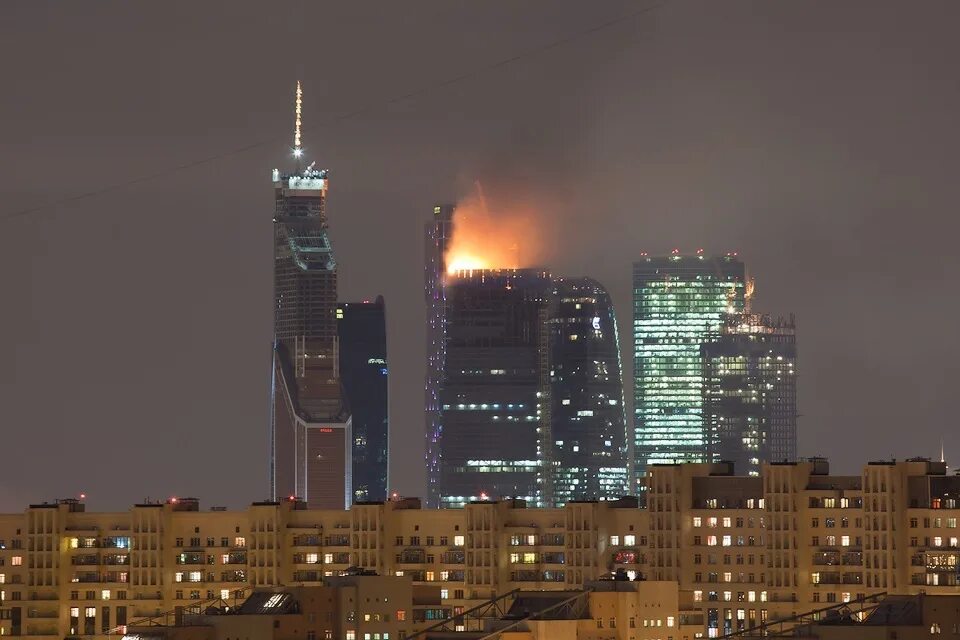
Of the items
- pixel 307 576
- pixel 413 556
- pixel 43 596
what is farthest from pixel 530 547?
pixel 43 596

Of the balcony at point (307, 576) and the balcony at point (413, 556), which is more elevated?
the balcony at point (413, 556)

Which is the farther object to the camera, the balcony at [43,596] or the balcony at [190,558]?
the balcony at [190,558]

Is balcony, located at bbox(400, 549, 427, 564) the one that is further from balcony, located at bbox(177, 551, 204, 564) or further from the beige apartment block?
balcony, located at bbox(177, 551, 204, 564)

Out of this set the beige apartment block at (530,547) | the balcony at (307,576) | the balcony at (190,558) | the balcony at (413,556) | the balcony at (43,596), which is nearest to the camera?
the beige apartment block at (530,547)

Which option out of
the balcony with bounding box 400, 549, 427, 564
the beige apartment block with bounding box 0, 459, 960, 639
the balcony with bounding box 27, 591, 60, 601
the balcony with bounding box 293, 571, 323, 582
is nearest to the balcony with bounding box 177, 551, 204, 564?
the beige apartment block with bounding box 0, 459, 960, 639

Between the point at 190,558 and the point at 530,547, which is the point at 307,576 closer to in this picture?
the point at 190,558

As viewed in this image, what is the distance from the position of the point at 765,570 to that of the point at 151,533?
33178mm

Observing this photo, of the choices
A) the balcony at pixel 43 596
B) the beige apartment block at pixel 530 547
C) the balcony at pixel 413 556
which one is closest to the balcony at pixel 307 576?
the beige apartment block at pixel 530 547

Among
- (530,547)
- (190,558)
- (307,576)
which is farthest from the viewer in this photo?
(190,558)

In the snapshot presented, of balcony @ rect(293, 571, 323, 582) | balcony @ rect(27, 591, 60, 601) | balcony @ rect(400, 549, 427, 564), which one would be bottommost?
balcony @ rect(27, 591, 60, 601)

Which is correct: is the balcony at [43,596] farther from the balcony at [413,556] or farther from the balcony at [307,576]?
the balcony at [413,556]

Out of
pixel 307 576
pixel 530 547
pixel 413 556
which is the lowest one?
pixel 307 576

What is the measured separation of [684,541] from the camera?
16275cm

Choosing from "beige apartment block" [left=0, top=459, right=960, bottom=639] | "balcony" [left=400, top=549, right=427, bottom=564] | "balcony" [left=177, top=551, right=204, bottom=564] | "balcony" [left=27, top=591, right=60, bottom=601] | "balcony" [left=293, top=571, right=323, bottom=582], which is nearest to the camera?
"beige apartment block" [left=0, top=459, right=960, bottom=639]
